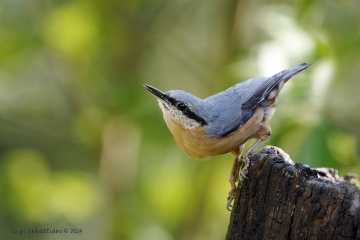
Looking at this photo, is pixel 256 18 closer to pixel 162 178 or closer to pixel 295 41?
pixel 295 41

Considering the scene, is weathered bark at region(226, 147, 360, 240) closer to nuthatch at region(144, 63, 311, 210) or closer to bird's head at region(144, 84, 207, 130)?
nuthatch at region(144, 63, 311, 210)

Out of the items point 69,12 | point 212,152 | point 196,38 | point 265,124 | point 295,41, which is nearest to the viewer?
point 212,152

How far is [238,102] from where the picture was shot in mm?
4258

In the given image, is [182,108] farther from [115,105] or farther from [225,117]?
[115,105]

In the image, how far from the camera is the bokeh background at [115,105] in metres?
5.41

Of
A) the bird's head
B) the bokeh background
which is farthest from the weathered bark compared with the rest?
the bokeh background

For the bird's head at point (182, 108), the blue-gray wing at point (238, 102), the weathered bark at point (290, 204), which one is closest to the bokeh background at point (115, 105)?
the blue-gray wing at point (238, 102)

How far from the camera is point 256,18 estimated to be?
5574 millimetres

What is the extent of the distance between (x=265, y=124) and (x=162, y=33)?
2.24 metres

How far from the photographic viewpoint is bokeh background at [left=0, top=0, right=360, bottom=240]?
213 inches

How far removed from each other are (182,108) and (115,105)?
171 centimetres

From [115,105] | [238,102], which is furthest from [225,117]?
[115,105]

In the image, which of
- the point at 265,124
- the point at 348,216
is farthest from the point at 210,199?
the point at 348,216

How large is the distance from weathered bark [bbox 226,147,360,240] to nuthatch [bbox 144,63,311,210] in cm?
83
